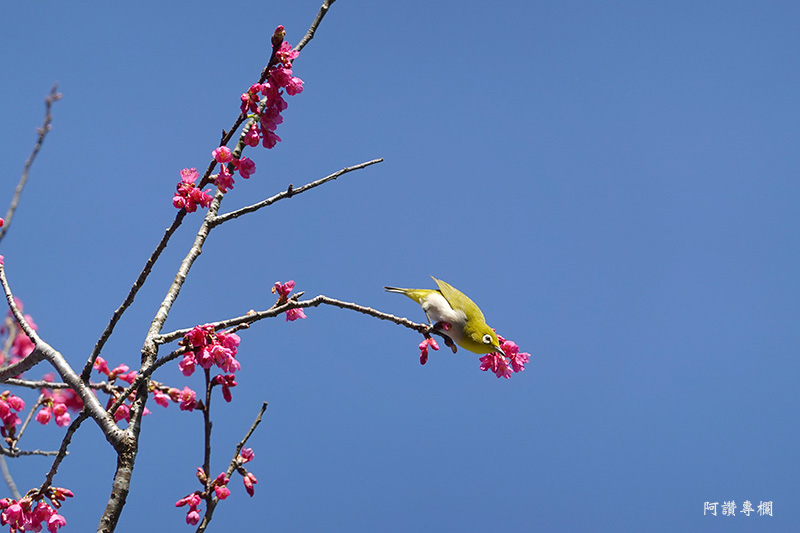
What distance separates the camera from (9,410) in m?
3.55

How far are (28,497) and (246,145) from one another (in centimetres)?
206

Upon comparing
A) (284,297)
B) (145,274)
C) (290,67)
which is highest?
(290,67)

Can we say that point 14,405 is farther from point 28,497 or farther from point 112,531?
point 112,531

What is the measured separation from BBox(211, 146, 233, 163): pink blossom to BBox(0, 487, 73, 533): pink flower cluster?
183 cm

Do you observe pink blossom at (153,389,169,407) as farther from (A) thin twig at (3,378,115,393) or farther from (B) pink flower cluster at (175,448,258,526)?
(B) pink flower cluster at (175,448,258,526)

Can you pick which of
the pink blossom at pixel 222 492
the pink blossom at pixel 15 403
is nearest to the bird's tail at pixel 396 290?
the pink blossom at pixel 222 492

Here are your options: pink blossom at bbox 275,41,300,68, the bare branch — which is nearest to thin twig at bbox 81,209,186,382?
the bare branch

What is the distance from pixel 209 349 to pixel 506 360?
6.10 ft

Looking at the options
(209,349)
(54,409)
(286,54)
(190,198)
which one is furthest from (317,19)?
(54,409)

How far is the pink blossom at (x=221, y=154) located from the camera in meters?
2.99

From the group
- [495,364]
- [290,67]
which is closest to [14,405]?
[290,67]

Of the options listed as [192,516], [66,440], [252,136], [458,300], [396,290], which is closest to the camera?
[66,440]

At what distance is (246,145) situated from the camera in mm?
3168

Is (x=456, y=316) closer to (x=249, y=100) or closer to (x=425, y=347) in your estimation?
(x=425, y=347)
